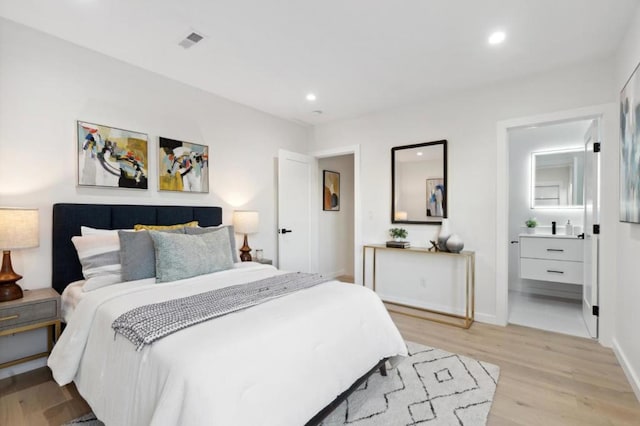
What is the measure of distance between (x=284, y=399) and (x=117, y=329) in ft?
2.89

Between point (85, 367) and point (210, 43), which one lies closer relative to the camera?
point (85, 367)

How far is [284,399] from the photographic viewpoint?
1.35 meters

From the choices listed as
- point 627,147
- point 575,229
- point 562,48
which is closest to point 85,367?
point 627,147

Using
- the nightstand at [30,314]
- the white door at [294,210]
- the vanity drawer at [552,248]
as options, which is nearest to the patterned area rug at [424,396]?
the nightstand at [30,314]

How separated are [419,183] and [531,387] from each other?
2356 millimetres

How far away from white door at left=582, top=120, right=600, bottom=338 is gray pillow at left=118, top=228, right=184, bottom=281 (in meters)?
3.83

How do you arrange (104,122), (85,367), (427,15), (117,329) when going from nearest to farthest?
(117,329) < (85,367) < (427,15) < (104,122)

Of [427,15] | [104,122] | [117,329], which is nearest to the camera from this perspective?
[117,329]

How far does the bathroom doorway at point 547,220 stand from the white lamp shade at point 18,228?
4583 mm

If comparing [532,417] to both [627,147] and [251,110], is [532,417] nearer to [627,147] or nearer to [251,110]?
[627,147]

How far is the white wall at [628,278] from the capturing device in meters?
2.09

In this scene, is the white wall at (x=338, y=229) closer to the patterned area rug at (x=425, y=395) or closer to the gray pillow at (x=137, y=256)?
the patterned area rug at (x=425, y=395)

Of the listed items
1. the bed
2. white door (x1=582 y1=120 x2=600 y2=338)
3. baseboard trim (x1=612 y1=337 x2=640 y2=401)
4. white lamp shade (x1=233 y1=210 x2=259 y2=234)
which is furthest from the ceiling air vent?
baseboard trim (x1=612 y1=337 x2=640 y2=401)

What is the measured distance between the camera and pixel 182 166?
329 cm
